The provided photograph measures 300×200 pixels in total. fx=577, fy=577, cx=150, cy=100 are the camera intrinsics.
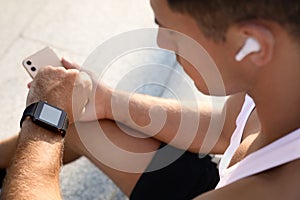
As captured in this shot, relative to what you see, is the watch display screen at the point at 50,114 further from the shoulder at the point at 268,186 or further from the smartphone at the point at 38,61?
the shoulder at the point at 268,186

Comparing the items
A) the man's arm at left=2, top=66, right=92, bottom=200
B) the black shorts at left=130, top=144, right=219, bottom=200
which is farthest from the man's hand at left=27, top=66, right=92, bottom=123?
the black shorts at left=130, top=144, right=219, bottom=200

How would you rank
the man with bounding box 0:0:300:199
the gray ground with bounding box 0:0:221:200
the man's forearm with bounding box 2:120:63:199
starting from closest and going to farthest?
the man with bounding box 0:0:300:199
the man's forearm with bounding box 2:120:63:199
the gray ground with bounding box 0:0:221:200

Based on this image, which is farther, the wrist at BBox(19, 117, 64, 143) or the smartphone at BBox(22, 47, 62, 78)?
the smartphone at BBox(22, 47, 62, 78)

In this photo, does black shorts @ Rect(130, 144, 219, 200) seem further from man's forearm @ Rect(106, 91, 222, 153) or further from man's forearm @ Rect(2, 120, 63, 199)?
man's forearm @ Rect(2, 120, 63, 199)

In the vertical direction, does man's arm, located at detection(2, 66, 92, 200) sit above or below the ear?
below

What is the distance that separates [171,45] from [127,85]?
2.78 feet

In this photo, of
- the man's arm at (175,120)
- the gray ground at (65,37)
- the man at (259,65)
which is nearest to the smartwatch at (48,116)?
the man's arm at (175,120)

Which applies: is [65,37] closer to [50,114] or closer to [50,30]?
[50,30]

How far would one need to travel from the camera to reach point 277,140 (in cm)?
76

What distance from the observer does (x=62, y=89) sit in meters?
1.10

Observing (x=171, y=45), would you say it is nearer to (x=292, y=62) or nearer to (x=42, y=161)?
(x=292, y=62)

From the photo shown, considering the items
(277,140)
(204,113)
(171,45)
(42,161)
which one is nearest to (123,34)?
(204,113)

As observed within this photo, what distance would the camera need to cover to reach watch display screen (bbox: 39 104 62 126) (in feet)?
3.38

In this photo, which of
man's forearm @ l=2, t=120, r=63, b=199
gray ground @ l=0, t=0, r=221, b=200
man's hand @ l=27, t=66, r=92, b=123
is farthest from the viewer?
gray ground @ l=0, t=0, r=221, b=200
